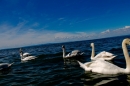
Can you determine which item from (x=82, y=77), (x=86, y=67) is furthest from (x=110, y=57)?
(x=82, y=77)

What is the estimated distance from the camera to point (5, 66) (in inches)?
701

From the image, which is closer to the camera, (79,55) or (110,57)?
(110,57)

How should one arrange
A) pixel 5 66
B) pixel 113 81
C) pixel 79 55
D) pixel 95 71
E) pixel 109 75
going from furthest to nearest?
pixel 79 55, pixel 5 66, pixel 95 71, pixel 109 75, pixel 113 81

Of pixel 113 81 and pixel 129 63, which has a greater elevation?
pixel 129 63

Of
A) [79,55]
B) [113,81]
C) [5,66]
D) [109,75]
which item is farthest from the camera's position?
[79,55]

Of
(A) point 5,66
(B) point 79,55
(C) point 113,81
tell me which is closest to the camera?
(C) point 113,81

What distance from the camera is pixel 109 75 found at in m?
11.5

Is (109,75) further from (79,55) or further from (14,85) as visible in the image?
(79,55)

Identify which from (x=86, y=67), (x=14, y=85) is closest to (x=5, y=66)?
(x=14, y=85)

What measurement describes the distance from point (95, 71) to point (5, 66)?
937 cm

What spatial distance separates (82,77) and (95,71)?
110cm

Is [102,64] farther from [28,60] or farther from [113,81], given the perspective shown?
[28,60]

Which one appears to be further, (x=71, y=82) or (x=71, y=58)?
(x=71, y=58)

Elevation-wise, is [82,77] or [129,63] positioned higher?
[129,63]
